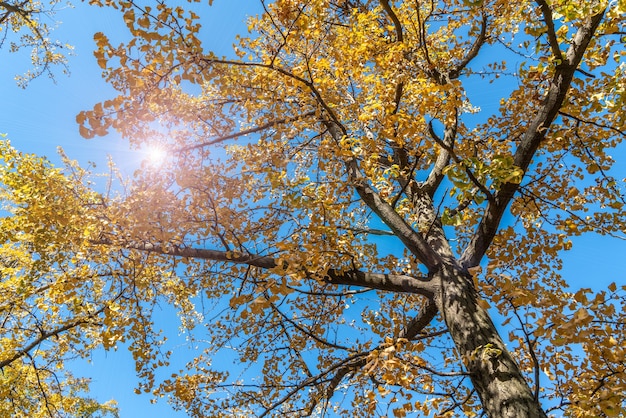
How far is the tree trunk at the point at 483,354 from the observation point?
→ 268cm

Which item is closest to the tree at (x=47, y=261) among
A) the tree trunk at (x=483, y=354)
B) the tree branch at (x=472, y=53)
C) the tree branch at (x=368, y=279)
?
the tree branch at (x=368, y=279)

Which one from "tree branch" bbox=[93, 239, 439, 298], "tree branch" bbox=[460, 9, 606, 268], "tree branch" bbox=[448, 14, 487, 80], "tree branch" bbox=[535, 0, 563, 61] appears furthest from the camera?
"tree branch" bbox=[448, 14, 487, 80]

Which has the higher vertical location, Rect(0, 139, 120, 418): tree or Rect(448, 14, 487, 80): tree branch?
Rect(448, 14, 487, 80): tree branch

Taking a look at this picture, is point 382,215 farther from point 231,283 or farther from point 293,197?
point 231,283

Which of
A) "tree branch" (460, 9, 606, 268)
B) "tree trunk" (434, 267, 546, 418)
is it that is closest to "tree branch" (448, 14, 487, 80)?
"tree branch" (460, 9, 606, 268)

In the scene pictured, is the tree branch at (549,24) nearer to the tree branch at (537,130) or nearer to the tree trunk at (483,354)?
the tree branch at (537,130)

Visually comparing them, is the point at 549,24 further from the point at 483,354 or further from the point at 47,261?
the point at 47,261

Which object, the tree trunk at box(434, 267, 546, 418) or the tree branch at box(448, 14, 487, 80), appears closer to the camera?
the tree trunk at box(434, 267, 546, 418)

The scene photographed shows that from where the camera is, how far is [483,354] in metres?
2.75

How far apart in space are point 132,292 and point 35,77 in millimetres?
3789

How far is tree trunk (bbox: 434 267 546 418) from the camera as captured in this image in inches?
105

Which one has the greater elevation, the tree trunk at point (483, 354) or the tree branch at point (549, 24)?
the tree branch at point (549, 24)

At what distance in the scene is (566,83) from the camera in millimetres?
3652

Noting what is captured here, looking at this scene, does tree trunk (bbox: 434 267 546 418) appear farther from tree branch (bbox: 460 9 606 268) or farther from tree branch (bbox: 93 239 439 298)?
tree branch (bbox: 460 9 606 268)
